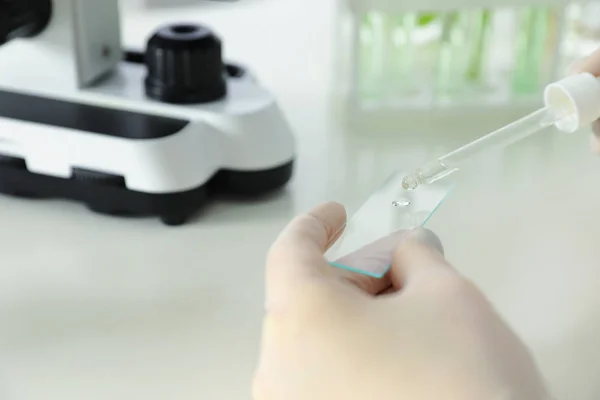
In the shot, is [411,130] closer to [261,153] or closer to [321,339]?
[261,153]

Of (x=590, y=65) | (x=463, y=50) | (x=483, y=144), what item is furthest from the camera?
→ (x=463, y=50)

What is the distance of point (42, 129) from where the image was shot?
2.06 ft

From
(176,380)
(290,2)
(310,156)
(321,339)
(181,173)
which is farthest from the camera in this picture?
(290,2)

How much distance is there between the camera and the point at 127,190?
2.06ft

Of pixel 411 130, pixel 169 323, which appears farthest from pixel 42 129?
pixel 411 130

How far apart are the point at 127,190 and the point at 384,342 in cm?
32

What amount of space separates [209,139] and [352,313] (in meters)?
0.30

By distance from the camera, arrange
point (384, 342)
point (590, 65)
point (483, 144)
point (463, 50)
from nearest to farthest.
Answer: point (384, 342) < point (483, 144) < point (590, 65) < point (463, 50)

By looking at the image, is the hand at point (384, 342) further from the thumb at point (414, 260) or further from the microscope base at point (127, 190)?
the microscope base at point (127, 190)

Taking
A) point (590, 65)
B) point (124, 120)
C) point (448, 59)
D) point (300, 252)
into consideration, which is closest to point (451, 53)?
point (448, 59)

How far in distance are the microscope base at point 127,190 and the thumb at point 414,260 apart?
25 cm

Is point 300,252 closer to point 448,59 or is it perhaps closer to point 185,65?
point 185,65

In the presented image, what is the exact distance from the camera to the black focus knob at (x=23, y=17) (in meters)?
0.61

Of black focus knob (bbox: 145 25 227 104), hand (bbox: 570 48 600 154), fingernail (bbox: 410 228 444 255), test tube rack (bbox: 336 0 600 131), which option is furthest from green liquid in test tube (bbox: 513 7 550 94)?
fingernail (bbox: 410 228 444 255)
